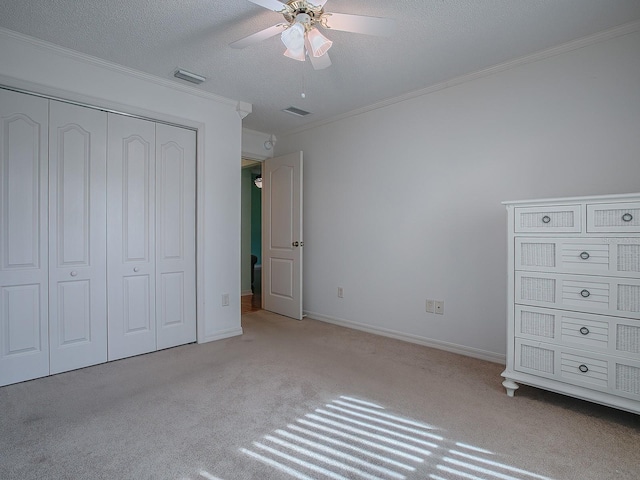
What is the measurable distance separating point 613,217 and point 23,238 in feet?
12.5

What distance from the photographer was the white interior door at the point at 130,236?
2922mm

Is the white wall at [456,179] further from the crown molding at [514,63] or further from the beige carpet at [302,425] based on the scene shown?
the beige carpet at [302,425]

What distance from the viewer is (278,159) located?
15.0 feet

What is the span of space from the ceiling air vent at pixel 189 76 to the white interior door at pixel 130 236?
49cm

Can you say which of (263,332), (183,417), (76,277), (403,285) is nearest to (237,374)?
(183,417)

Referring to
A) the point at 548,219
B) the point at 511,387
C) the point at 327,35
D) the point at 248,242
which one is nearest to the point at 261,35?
the point at 327,35

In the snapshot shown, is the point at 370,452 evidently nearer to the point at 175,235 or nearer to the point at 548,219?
the point at 548,219

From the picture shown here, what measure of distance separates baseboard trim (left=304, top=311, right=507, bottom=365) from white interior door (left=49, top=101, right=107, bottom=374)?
235 centimetres

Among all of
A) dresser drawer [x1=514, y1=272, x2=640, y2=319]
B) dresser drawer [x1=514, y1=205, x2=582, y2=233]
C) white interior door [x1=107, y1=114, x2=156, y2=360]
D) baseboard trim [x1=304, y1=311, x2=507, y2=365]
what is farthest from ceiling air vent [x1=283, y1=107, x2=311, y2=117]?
dresser drawer [x1=514, y1=272, x2=640, y2=319]

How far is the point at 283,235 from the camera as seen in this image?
457 centimetres

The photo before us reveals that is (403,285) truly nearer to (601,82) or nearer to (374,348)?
(374,348)

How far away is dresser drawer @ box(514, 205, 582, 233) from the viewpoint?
208cm

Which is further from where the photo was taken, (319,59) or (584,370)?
(319,59)

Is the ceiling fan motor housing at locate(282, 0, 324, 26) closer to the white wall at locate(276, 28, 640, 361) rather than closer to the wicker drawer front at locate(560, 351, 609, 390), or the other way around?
the white wall at locate(276, 28, 640, 361)
